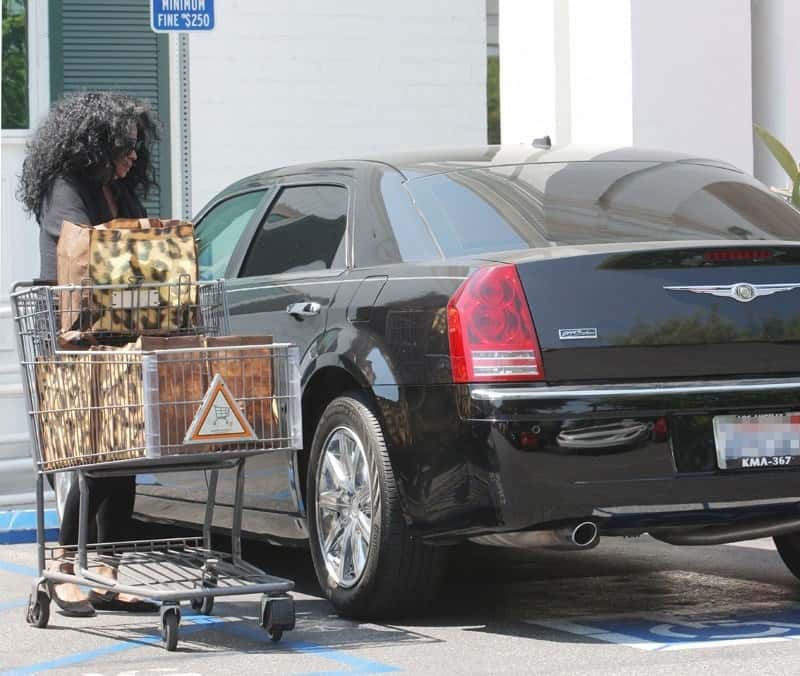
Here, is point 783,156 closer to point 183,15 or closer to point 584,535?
point 183,15

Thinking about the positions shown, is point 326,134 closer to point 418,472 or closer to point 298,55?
point 298,55

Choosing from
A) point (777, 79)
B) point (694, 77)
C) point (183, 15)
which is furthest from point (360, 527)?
point (777, 79)

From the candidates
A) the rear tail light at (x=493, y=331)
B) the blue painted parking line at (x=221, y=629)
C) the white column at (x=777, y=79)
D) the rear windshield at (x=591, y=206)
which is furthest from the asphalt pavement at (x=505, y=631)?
the white column at (x=777, y=79)

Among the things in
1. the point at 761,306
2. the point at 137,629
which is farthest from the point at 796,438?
the point at 137,629

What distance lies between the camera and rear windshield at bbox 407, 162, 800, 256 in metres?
6.49

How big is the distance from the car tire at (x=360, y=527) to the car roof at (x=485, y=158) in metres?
0.95

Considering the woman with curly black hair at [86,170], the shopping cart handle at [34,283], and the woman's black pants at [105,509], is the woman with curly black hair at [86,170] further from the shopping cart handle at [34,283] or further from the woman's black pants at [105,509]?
the shopping cart handle at [34,283]

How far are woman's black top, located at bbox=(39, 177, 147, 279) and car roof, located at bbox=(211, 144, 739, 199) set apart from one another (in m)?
0.82

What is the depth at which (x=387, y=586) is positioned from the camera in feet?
20.9

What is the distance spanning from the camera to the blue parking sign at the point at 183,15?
9.66 m

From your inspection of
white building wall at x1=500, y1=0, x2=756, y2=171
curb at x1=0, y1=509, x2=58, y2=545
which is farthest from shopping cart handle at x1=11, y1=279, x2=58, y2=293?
Result: white building wall at x1=500, y1=0, x2=756, y2=171

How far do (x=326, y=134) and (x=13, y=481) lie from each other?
506 centimetres

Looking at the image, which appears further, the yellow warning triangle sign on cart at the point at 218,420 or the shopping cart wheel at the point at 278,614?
the shopping cart wheel at the point at 278,614

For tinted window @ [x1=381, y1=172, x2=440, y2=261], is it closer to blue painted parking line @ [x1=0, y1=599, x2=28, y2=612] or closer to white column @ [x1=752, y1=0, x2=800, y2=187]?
blue painted parking line @ [x1=0, y1=599, x2=28, y2=612]
